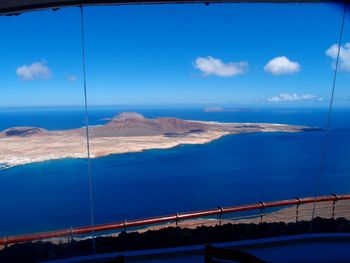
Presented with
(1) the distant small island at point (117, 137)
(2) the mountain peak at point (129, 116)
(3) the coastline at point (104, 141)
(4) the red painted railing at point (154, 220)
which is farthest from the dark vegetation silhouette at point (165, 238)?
(2) the mountain peak at point (129, 116)

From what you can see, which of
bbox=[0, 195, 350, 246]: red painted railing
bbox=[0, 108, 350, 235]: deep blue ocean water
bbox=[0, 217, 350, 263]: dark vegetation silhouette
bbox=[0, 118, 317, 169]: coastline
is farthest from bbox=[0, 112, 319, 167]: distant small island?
bbox=[0, 217, 350, 263]: dark vegetation silhouette

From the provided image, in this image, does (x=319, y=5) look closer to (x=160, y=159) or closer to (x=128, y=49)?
(x=128, y=49)

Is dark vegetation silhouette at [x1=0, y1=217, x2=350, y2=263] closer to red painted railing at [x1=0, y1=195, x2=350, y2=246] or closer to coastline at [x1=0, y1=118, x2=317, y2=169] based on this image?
red painted railing at [x1=0, y1=195, x2=350, y2=246]

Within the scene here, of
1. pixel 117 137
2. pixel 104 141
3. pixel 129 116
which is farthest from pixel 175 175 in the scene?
pixel 129 116

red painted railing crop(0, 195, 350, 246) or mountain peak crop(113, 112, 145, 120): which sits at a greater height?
mountain peak crop(113, 112, 145, 120)

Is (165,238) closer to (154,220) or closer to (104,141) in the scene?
(154,220)

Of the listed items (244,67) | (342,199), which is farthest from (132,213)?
(342,199)
